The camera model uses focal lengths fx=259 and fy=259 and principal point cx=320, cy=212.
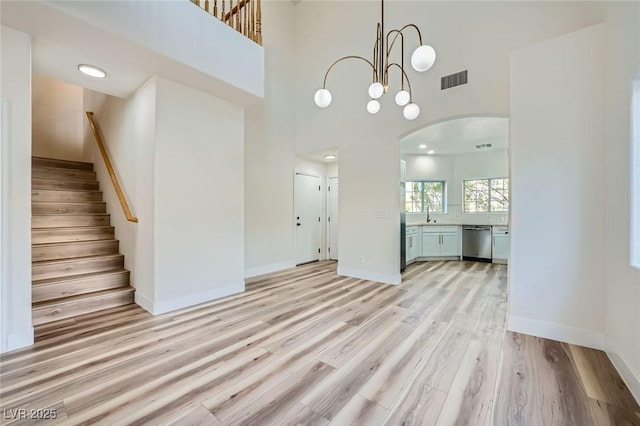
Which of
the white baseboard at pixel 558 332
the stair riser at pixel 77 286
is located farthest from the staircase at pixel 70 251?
the white baseboard at pixel 558 332

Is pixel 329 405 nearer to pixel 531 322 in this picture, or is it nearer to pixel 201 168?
pixel 531 322

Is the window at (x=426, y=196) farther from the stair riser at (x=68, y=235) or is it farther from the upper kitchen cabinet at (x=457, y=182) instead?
the stair riser at (x=68, y=235)

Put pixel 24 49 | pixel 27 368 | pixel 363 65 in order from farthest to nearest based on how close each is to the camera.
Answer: pixel 363 65, pixel 24 49, pixel 27 368

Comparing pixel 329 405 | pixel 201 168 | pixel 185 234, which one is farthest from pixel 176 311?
pixel 329 405

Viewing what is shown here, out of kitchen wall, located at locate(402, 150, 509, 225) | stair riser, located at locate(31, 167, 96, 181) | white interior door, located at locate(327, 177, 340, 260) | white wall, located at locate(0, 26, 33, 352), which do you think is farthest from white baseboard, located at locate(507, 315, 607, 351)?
stair riser, located at locate(31, 167, 96, 181)

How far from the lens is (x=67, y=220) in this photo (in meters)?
3.69

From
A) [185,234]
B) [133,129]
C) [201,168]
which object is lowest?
[185,234]

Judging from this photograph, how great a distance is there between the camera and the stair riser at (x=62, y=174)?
13.4ft

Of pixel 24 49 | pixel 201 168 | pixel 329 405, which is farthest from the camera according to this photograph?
pixel 201 168

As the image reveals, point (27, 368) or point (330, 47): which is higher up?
point (330, 47)

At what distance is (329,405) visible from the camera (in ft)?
5.36

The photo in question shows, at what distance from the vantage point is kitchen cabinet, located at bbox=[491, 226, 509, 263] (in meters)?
6.09

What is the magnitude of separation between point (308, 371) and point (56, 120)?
7.29 m

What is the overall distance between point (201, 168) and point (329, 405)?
305 centimetres
